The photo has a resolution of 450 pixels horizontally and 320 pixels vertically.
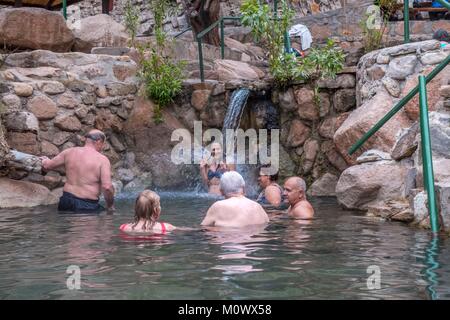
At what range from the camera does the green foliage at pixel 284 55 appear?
33.1 feet

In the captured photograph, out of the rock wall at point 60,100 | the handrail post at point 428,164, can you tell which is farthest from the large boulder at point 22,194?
the handrail post at point 428,164

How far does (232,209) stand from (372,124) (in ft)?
10.4

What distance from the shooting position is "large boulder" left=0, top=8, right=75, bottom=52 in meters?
10.9

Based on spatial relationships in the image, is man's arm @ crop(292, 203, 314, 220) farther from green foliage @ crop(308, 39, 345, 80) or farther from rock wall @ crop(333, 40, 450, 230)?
green foliage @ crop(308, 39, 345, 80)

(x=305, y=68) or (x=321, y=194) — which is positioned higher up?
(x=305, y=68)

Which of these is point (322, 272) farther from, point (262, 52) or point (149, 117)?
point (262, 52)

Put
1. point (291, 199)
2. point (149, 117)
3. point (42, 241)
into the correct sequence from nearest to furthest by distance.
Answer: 1. point (42, 241)
2. point (291, 199)
3. point (149, 117)

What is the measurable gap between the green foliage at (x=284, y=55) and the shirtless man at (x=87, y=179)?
3765 millimetres

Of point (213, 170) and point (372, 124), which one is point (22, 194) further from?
point (372, 124)

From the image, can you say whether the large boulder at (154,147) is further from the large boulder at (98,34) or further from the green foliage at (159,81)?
the large boulder at (98,34)

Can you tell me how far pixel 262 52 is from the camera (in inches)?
645

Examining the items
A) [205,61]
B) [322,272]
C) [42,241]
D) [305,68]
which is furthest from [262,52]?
[322,272]

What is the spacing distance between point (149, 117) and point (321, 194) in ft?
9.94
